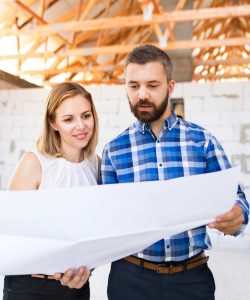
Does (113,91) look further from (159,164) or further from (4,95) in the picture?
(159,164)

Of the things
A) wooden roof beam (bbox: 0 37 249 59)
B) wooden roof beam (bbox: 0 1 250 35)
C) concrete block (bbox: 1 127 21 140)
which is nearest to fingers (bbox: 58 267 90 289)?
concrete block (bbox: 1 127 21 140)

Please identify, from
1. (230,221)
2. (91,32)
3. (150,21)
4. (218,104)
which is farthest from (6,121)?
(230,221)

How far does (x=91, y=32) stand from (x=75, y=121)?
7.40 metres

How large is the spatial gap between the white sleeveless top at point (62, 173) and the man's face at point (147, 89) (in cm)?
26

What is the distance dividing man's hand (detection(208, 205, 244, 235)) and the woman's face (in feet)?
1.64

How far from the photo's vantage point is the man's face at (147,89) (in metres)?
1.12

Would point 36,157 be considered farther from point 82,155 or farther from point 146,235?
point 146,235

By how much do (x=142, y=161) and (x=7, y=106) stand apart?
4.37m

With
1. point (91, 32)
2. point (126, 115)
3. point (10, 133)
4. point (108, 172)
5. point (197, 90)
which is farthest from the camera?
point (91, 32)

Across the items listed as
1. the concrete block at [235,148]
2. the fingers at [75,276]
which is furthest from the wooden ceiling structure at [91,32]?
the fingers at [75,276]

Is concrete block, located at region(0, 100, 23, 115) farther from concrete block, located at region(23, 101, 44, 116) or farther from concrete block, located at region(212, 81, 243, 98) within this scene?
concrete block, located at region(212, 81, 243, 98)

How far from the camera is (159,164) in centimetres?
119

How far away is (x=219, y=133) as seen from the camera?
438cm

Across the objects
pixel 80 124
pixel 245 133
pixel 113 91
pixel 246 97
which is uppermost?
pixel 113 91
